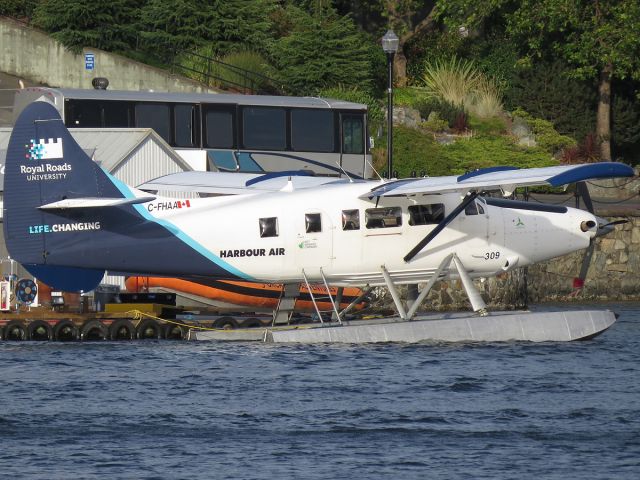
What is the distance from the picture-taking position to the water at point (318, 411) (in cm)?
1563

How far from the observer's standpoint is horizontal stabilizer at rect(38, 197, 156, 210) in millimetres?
21812

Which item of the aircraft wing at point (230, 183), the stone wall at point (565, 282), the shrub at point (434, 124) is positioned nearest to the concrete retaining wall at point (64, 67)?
the shrub at point (434, 124)

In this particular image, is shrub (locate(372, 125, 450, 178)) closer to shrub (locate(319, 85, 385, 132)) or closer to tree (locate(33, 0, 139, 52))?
shrub (locate(319, 85, 385, 132))

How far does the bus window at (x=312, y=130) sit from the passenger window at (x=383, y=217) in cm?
1315

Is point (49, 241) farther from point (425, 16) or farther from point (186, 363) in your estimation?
point (425, 16)

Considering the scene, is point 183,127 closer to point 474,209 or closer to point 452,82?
point 452,82

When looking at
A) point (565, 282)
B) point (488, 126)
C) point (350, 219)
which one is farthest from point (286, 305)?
point (488, 126)

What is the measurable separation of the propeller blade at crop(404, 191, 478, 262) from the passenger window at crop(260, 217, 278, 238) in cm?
213

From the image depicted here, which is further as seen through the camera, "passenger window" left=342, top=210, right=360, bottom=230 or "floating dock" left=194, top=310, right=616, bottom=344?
"floating dock" left=194, top=310, right=616, bottom=344

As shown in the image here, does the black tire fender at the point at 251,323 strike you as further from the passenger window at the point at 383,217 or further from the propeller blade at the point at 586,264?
the propeller blade at the point at 586,264

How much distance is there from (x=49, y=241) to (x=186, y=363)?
2.73 m

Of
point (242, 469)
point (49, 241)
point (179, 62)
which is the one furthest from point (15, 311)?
point (179, 62)

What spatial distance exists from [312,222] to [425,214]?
1.85 metres

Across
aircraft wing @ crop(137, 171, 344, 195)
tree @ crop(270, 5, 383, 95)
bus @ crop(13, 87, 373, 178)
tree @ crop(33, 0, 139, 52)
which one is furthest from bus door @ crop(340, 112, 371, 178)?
aircraft wing @ crop(137, 171, 344, 195)
